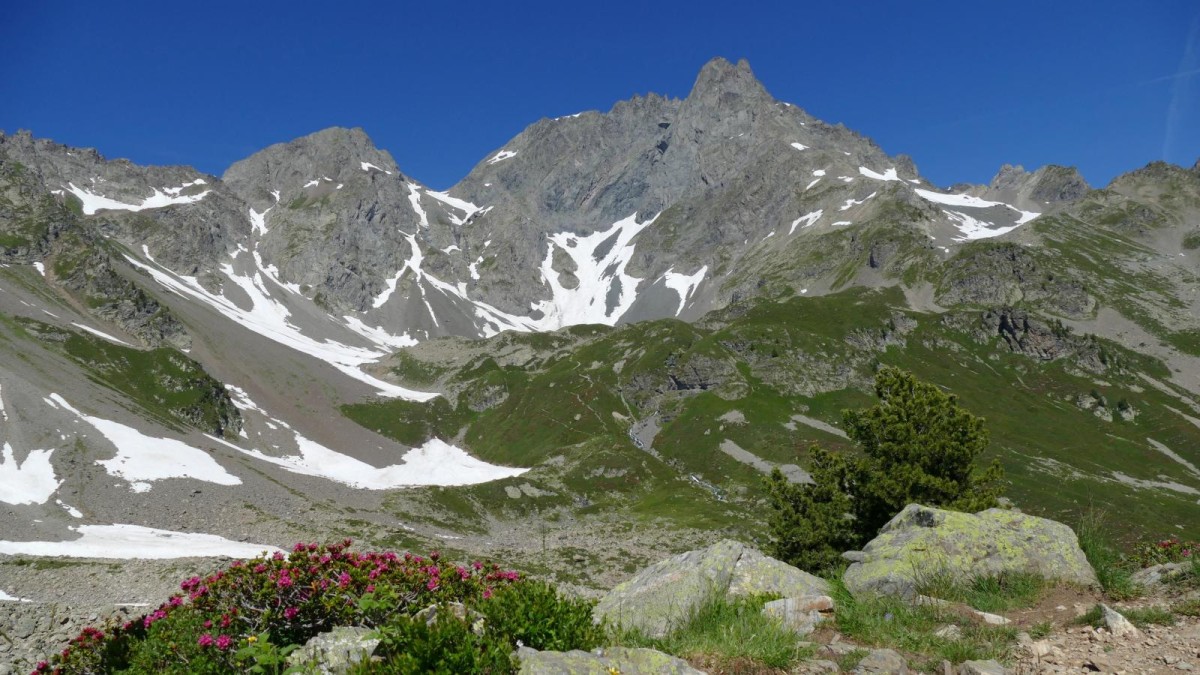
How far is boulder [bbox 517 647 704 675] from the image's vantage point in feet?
22.8

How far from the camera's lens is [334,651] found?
8.17 meters

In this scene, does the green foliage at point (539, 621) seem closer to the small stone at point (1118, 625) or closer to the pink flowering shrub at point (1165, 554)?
the small stone at point (1118, 625)

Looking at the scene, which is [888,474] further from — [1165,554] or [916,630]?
[916,630]

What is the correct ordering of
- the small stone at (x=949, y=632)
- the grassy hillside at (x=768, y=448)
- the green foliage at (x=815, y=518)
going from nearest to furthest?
the small stone at (x=949, y=632)
the green foliage at (x=815, y=518)
the grassy hillside at (x=768, y=448)

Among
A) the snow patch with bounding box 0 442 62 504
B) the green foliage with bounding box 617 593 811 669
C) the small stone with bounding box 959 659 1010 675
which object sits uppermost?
the small stone with bounding box 959 659 1010 675

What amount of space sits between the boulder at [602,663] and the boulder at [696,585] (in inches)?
116

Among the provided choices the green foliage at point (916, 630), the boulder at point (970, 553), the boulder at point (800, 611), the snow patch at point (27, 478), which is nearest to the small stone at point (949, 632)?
the green foliage at point (916, 630)

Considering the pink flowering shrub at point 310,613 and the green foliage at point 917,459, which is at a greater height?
the green foliage at point 917,459

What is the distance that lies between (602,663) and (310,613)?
17.6 ft

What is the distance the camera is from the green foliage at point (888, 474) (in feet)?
97.9

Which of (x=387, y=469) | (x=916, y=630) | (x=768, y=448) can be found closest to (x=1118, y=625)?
(x=916, y=630)

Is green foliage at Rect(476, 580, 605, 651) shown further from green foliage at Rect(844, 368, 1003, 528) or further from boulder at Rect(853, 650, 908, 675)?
green foliage at Rect(844, 368, 1003, 528)

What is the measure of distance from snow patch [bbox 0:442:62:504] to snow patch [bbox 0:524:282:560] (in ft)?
40.4

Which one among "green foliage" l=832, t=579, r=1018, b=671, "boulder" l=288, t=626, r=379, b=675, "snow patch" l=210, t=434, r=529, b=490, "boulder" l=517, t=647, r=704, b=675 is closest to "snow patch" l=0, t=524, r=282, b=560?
"snow patch" l=210, t=434, r=529, b=490
